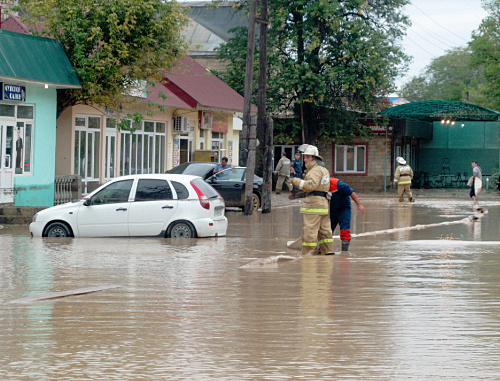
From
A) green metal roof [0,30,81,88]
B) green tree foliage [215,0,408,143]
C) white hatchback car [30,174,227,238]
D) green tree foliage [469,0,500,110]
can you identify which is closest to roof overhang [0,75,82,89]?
green metal roof [0,30,81,88]

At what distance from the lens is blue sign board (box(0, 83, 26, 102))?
79.3 ft

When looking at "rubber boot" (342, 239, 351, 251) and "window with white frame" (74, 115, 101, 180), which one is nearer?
"rubber boot" (342, 239, 351, 251)

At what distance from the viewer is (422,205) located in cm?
3453

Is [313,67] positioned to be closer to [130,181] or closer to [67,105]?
[67,105]

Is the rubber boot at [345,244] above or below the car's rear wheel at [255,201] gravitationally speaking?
below

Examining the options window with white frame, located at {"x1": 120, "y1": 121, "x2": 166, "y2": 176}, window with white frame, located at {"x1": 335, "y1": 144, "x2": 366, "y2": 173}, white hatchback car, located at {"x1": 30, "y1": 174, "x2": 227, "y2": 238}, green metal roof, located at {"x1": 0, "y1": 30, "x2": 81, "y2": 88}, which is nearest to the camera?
white hatchback car, located at {"x1": 30, "y1": 174, "x2": 227, "y2": 238}

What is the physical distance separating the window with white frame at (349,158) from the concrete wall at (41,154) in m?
28.2

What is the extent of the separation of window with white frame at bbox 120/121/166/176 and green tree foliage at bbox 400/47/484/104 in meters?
97.4

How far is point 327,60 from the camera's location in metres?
46.1

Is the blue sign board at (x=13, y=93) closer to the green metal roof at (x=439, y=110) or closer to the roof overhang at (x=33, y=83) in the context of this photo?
the roof overhang at (x=33, y=83)

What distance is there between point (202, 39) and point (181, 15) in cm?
2754

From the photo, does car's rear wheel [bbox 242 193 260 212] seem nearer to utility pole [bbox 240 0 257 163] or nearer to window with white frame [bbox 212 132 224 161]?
utility pole [bbox 240 0 257 163]

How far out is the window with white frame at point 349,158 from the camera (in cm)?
5253

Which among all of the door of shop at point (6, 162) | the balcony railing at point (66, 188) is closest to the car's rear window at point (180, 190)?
the door of shop at point (6, 162)
